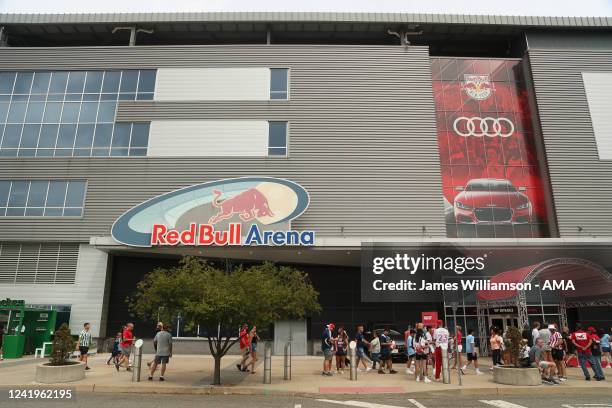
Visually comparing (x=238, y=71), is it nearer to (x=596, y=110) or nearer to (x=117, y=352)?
(x=117, y=352)

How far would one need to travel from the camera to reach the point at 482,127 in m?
29.3

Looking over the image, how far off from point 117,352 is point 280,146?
1456 centimetres

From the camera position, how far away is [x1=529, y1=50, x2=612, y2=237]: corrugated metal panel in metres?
26.9

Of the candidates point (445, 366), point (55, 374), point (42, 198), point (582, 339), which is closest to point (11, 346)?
point (42, 198)

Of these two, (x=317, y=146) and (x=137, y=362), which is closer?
(x=137, y=362)

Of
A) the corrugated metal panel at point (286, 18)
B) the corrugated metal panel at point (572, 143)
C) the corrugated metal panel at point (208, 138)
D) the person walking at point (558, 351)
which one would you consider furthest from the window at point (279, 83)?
the person walking at point (558, 351)

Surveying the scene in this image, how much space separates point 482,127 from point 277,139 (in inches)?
503

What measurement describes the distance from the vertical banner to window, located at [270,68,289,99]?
954 centimetres

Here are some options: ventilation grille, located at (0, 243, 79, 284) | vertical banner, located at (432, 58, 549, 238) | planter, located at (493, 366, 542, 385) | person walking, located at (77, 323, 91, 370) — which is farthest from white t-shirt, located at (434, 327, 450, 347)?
ventilation grille, located at (0, 243, 79, 284)

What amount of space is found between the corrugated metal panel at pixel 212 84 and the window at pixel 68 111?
3.08ft

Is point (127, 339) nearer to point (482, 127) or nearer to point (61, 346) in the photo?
point (61, 346)

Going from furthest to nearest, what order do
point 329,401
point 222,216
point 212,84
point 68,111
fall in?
point 212,84, point 68,111, point 222,216, point 329,401

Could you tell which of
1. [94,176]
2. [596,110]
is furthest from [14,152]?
[596,110]

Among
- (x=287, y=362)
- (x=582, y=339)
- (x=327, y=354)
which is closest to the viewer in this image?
(x=582, y=339)
